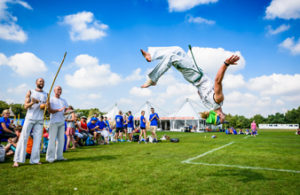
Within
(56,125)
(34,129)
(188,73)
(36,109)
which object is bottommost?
(34,129)

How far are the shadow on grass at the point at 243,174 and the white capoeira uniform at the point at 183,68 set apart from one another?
1.94 m

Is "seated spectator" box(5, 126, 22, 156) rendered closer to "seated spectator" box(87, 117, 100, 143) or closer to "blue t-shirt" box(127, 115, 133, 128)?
"seated spectator" box(87, 117, 100, 143)

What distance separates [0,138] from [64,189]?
6314mm

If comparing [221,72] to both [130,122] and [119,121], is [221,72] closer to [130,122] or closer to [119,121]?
[119,121]

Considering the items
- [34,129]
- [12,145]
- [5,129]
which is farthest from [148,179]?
[5,129]

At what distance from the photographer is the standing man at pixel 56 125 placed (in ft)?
21.5

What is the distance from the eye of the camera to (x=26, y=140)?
6066mm

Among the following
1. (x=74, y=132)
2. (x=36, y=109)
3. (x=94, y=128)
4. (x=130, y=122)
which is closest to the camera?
(x=36, y=109)

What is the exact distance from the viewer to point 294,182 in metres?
4.39

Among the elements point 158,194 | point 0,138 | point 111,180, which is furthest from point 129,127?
point 158,194

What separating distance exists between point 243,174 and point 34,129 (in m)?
6.45

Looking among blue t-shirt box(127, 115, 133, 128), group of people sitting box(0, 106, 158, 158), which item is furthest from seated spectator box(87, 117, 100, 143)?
blue t-shirt box(127, 115, 133, 128)

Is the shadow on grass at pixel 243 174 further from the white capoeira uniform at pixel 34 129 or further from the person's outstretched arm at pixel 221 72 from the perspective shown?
the white capoeira uniform at pixel 34 129

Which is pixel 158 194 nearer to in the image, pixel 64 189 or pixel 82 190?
pixel 82 190
